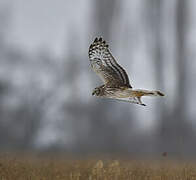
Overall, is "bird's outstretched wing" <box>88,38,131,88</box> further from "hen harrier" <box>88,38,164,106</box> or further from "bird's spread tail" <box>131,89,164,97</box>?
"bird's spread tail" <box>131,89,164,97</box>

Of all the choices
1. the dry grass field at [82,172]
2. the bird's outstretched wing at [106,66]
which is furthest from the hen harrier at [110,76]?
the dry grass field at [82,172]

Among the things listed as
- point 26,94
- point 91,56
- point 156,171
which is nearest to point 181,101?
point 26,94

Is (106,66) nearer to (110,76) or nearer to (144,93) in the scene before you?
(110,76)

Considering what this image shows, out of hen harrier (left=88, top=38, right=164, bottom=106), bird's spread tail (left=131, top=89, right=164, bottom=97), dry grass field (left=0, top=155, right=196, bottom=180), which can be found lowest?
dry grass field (left=0, top=155, right=196, bottom=180)

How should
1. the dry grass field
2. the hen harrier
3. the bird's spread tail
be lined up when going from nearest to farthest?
the bird's spread tail → the hen harrier → the dry grass field

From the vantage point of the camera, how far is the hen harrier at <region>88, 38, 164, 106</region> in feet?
22.5

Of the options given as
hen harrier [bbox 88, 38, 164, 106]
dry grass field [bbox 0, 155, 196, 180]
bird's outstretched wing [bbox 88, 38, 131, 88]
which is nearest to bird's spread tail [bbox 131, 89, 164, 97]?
hen harrier [bbox 88, 38, 164, 106]

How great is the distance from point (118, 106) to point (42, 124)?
4856 mm

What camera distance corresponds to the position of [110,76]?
6949 mm

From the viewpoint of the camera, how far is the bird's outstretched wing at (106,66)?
6891 millimetres

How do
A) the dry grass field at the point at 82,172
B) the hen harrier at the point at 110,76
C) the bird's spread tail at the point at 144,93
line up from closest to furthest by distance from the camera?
the bird's spread tail at the point at 144,93 → the hen harrier at the point at 110,76 → the dry grass field at the point at 82,172

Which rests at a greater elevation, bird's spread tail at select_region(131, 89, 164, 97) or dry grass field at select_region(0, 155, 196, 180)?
bird's spread tail at select_region(131, 89, 164, 97)

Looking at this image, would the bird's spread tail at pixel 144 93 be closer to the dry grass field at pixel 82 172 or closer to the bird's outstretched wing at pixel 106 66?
the bird's outstretched wing at pixel 106 66

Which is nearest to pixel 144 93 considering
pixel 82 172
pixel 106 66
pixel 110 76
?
pixel 110 76
